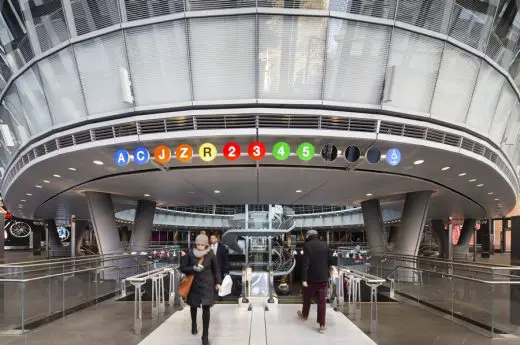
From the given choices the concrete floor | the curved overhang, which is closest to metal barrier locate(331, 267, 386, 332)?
the concrete floor

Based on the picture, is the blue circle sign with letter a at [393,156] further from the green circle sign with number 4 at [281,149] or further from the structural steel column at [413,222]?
the structural steel column at [413,222]

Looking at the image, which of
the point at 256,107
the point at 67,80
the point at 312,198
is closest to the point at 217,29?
the point at 256,107

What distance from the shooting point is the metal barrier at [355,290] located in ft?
29.3

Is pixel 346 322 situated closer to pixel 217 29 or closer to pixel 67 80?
pixel 217 29

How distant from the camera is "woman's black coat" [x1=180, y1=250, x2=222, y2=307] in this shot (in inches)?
287

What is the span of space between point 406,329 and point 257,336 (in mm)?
3353

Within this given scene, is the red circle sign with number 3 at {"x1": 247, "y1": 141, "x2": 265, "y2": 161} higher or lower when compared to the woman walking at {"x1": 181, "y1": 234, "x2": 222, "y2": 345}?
higher

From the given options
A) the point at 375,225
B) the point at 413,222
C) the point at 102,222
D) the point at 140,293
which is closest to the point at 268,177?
the point at 413,222

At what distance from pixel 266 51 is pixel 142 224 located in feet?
65.3

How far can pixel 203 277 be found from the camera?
24.0 ft

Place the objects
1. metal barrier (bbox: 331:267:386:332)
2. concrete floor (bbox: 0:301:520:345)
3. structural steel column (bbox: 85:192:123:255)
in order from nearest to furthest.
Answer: concrete floor (bbox: 0:301:520:345)
metal barrier (bbox: 331:267:386:332)
structural steel column (bbox: 85:192:123:255)

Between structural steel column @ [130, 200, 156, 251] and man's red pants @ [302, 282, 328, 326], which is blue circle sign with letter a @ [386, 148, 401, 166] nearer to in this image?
man's red pants @ [302, 282, 328, 326]

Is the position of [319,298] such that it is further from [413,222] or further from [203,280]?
[413,222]

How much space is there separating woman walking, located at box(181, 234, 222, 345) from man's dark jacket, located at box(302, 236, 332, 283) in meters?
2.00
